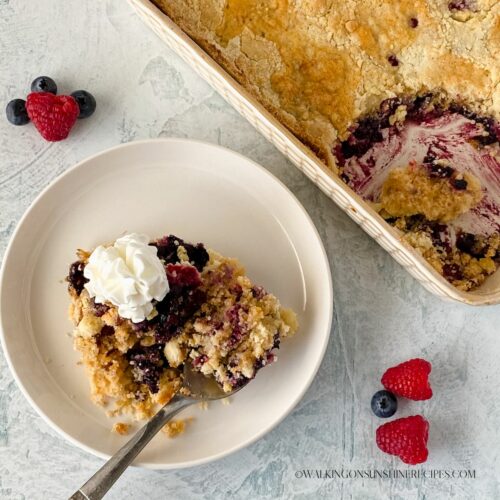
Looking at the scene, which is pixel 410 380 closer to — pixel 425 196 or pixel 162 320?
pixel 425 196

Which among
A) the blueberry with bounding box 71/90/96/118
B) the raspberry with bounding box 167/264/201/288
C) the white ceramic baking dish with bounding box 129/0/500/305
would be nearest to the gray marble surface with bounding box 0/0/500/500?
the blueberry with bounding box 71/90/96/118

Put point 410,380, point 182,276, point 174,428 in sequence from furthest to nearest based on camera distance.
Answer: point 410,380
point 174,428
point 182,276

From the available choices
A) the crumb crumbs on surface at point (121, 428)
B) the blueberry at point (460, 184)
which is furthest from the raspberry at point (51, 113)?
the blueberry at point (460, 184)

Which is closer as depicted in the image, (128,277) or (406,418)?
(128,277)

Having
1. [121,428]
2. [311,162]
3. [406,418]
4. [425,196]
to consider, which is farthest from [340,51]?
[121,428]

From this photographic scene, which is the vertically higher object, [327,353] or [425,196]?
[425,196]

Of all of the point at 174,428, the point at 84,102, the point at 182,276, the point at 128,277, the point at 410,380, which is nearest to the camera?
the point at 128,277

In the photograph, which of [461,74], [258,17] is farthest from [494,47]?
[258,17]
